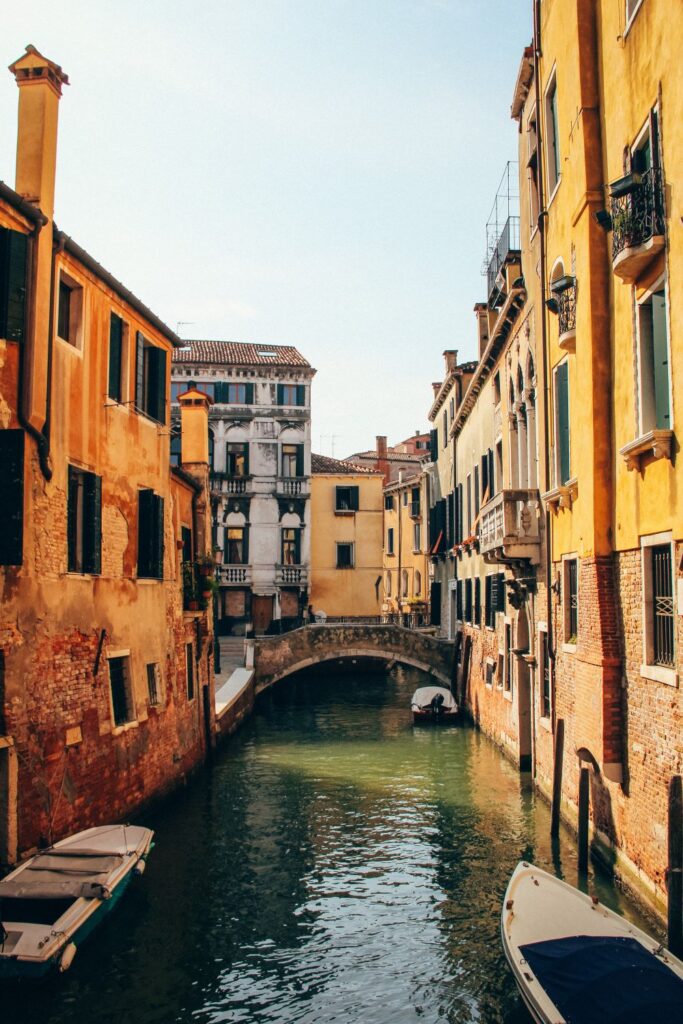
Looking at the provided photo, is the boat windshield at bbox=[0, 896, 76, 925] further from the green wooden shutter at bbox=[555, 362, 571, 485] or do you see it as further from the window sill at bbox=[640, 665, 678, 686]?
the green wooden shutter at bbox=[555, 362, 571, 485]

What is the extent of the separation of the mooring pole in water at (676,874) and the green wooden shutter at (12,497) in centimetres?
640

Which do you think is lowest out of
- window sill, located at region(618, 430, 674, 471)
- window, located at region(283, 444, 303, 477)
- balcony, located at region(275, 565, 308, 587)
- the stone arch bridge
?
the stone arch bridge

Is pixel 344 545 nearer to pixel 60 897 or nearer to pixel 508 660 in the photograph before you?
pixel 508 660

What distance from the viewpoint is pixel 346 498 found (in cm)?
4141

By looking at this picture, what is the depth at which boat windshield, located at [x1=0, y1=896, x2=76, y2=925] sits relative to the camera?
28.7ft

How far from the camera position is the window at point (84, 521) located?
38.1 ft

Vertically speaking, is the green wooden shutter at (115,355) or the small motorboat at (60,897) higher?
the green wooden shutter at (115,355)

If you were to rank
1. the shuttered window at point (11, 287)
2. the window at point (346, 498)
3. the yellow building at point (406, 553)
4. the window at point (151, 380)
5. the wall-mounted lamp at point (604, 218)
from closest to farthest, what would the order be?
the shuttered window at point (11, 287), the wall-mounted lamp at point (604, 218), the window at point (151, 380), the window at point (346, 498), the yellow building at point (406, 553)

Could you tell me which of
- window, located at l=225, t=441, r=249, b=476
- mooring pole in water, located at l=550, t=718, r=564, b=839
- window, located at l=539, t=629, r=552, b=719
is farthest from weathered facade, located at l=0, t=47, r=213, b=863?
window, located at l=225, t=441, r=249, b=476

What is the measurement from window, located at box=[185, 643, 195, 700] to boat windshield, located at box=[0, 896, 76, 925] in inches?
311

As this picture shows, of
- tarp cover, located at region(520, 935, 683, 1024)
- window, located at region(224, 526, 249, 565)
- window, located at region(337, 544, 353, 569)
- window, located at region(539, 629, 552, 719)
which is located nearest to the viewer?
tarp cover, located at region(520, 935, 683, 1024)

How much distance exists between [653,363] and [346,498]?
105 feet

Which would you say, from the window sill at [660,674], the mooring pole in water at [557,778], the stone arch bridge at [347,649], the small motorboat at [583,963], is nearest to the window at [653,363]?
the window sill at [660,674]

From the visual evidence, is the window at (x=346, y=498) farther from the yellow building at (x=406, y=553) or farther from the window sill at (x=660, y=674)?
the window sill at (x=660, y=674)
